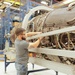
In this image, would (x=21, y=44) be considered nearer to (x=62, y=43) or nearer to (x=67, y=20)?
(x=62, y=43)

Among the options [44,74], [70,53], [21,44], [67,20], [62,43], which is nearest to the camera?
[70,53]

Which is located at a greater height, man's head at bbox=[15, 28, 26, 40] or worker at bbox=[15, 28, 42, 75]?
man's head at bbox=[15, 28, 26, 40]

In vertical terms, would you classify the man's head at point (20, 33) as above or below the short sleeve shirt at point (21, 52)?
above

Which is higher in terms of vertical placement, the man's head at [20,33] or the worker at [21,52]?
the man's head at [20,33]

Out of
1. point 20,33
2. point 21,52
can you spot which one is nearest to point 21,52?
point 21,52

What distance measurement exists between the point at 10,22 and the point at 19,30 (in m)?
5.03

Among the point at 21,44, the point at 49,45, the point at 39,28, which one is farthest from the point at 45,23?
the point at 21,44

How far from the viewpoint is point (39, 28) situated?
216 cm

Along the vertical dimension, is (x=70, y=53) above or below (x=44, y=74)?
above

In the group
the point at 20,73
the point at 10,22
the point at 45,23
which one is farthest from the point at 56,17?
the point at 10,22

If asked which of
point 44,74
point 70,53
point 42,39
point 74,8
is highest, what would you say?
point 74,8

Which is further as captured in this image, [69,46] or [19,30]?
[19,30]

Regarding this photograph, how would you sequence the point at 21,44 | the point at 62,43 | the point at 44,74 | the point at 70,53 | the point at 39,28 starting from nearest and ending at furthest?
the point at 70,53 → the point at 62,43 → the point at 21,44 → the point at 39,28 → the point at 44,74

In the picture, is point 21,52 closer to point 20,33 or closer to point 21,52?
point 21,52
